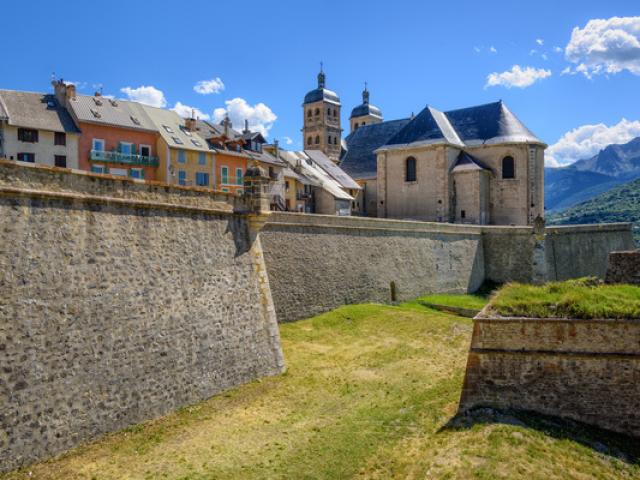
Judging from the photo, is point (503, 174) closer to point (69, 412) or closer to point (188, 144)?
point (188, 144)

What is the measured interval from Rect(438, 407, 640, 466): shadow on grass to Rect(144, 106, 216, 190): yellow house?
81.4ft

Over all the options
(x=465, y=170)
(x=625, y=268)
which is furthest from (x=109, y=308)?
(x=465, y=170)

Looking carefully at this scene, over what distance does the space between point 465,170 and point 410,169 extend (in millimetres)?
4849

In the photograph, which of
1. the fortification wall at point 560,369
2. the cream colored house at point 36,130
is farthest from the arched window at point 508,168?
the fortification wall at point 560,369

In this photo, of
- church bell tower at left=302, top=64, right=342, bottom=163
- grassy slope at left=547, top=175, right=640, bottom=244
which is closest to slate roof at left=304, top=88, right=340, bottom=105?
church bell tower at left=302, top=64, right=342, bottom=163

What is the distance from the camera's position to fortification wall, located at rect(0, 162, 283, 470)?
10922mm

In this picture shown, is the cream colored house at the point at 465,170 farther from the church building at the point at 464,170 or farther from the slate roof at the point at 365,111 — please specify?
the slate roof at the point at 365,111

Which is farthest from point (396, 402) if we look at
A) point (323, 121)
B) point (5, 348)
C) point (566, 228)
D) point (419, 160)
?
point (323, 121)

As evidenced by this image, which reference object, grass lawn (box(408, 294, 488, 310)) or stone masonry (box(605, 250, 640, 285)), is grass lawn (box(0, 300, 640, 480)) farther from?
grass lawn (box(408, 294, 488, 310))

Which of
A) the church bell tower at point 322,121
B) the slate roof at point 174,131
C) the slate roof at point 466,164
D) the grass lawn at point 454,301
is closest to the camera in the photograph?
the grass lawn at point 454,301

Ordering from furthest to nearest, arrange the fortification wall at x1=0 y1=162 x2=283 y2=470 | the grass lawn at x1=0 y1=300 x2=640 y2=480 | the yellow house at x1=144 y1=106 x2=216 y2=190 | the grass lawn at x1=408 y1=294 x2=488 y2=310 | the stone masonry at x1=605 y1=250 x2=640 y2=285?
the yellow house at x1=144 y1=106 x2=216 y2=190 < the grass lawn at x1=408 y1=294 x2=488 y2=310 < the stone masonry at x1=605 y1=250 x2=640 y2=285 < the fortification wall at x1=0 y1=162 x2=283 y2=470 < the grass lawn at x1=0 y1=300 x2=640 y2=480

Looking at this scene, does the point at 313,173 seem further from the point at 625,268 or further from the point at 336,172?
the point at 625,268

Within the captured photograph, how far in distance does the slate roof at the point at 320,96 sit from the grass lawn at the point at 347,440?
193ft

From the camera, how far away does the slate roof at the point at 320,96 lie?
7188 centimetres
